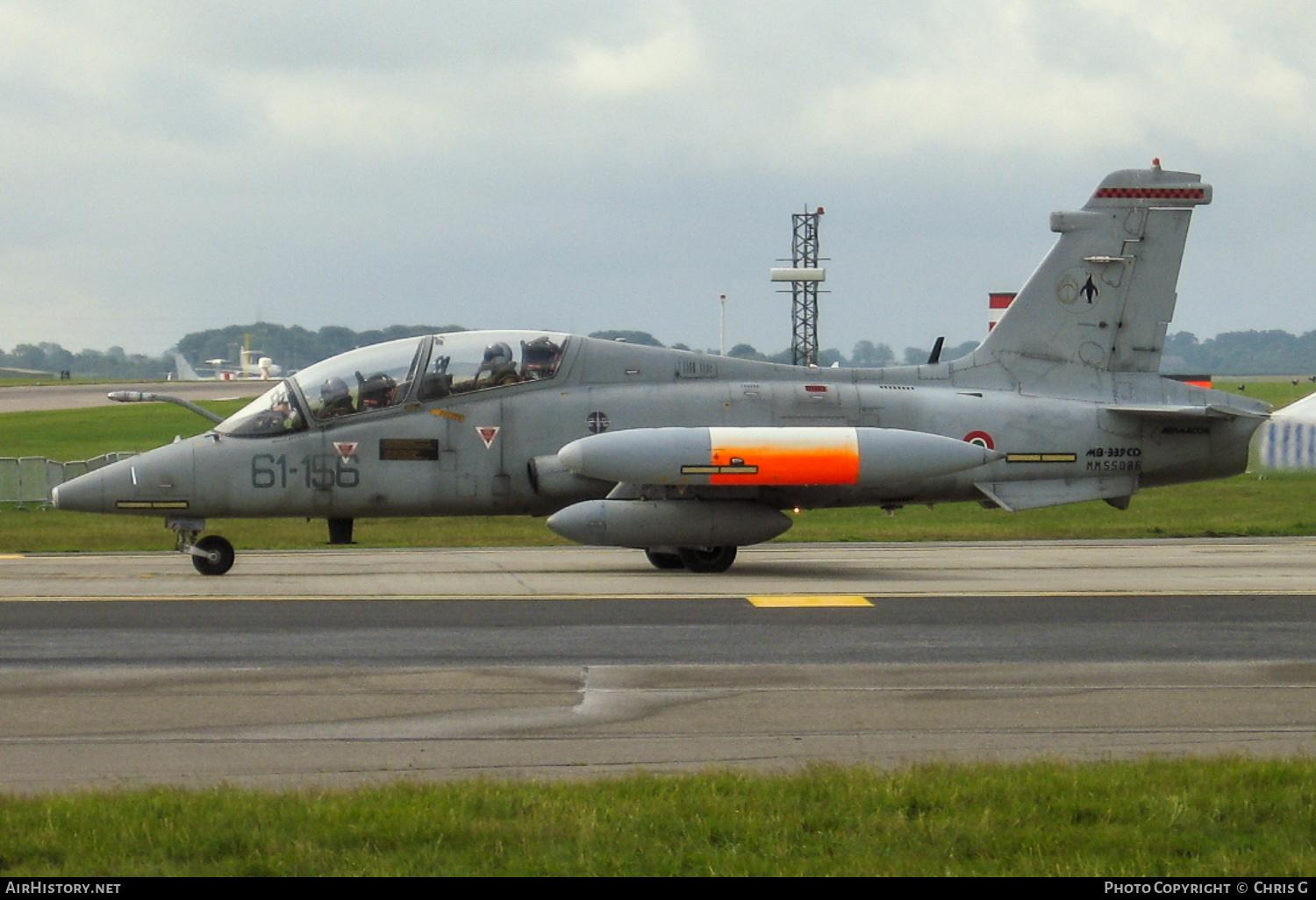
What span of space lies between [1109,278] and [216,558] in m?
12.1

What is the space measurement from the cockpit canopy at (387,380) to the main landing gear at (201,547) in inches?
47.8

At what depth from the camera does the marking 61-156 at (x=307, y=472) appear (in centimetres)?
1784

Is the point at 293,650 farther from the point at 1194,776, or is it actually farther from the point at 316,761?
the point at 1194,776

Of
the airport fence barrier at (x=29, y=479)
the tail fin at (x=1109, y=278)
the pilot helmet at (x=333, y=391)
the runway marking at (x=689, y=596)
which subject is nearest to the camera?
the runway marking at (x=689, y=596)

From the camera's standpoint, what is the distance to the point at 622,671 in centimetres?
1111

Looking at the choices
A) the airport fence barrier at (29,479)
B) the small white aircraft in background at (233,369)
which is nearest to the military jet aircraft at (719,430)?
the airport fence barrier at (29,479)

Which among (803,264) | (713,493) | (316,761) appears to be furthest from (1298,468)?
(803,264)

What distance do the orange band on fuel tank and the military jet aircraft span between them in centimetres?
2

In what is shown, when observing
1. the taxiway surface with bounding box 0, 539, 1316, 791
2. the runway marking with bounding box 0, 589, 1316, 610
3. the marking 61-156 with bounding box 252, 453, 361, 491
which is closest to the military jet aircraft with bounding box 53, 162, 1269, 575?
the marking 61-156 with bounding box 252, 453, 361, 491

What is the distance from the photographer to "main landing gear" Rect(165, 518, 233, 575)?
17.9 meters

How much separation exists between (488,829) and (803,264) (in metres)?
43.8

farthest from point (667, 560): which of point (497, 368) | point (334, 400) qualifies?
point (334, 400)

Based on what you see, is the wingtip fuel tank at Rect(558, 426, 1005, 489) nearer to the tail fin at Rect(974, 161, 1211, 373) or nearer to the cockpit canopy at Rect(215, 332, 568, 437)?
the cockpit canopy at Rect(215, 332, 568, 437)

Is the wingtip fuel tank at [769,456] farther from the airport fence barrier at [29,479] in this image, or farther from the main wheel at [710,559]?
the airport fence barrier at [29,479]
